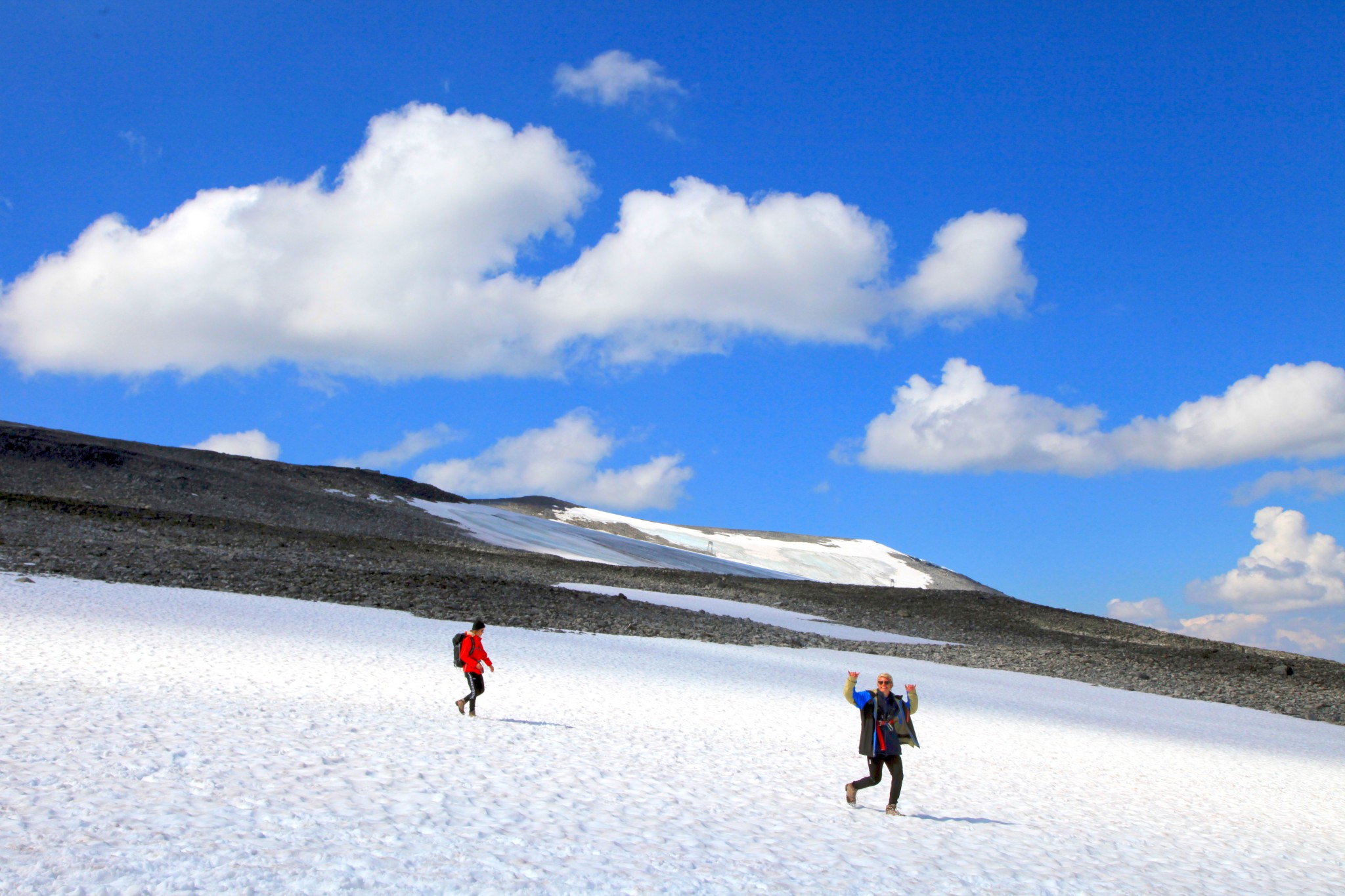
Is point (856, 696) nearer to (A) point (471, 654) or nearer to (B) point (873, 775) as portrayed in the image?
(B) point (873, 775)

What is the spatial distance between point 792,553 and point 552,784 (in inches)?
2967

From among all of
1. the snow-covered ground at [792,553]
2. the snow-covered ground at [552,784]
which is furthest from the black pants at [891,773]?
the snow-covered ground at [792,553]

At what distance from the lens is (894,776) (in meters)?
9.28

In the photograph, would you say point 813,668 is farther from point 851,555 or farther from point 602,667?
point 851,555

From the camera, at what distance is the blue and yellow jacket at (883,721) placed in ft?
29.6

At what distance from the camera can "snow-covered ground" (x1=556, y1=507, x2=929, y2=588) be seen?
78438 mm

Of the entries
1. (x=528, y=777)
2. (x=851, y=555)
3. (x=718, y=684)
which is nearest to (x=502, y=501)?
(x=851, y=555)

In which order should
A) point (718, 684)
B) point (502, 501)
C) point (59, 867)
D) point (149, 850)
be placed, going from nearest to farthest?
point (59, 867) → point (149, 850) → point (718, 684) → point (502, 501)

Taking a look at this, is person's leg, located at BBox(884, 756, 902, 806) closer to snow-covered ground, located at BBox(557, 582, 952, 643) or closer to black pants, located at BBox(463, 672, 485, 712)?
black pants, located at BBox(463, 672, 485, 712)

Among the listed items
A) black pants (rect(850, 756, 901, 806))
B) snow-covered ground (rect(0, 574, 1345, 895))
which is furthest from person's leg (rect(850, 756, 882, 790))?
snow-covered ground (rect(0, 574, 1345, 895))

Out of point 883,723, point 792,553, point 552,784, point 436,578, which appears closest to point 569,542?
point 792,553

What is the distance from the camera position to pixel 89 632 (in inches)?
632

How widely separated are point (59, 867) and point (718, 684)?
13360mm

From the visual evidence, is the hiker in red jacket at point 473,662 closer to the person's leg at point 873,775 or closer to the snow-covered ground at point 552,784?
the snow-covered ground at point 552,784
